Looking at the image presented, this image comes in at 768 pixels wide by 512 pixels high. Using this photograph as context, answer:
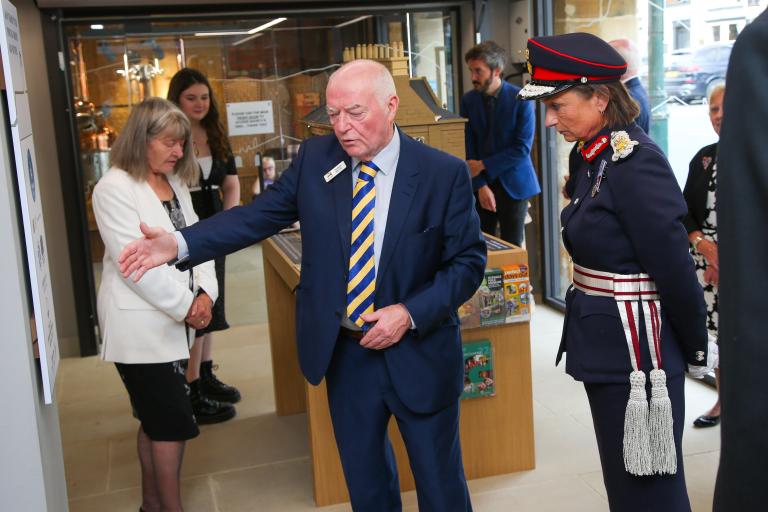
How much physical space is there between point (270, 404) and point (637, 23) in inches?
122

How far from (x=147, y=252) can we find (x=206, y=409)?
2448mm

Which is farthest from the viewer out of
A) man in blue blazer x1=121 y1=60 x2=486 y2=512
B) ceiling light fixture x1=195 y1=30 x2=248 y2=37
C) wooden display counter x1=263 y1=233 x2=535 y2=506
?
ceiling light fixture x1=195 y1=30 x2=248 y2=37

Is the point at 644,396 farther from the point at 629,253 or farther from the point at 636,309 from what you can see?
the point at 629,253

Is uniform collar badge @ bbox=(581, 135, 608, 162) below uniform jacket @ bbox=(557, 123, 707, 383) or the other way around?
the other way around

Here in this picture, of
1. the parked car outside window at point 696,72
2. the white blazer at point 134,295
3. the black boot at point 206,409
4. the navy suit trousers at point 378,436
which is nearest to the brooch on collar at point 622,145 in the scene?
the navy suit trousers at point 378,436

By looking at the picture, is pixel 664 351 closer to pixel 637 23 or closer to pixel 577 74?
pixel 577 74

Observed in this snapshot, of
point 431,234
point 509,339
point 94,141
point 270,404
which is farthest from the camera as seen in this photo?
point 94,141

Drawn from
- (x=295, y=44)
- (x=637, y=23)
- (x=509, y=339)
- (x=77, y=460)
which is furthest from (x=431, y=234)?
(x=295, y=44)

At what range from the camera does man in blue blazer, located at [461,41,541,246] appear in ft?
17.9

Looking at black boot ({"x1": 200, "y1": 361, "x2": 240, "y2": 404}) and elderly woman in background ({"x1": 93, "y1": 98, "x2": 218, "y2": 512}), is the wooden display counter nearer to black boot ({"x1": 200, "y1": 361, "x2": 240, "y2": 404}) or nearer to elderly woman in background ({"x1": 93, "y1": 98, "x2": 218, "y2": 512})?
elderly woman in background ({"x1": 93, "y1": 98, "x2": 218, "y2": 512})

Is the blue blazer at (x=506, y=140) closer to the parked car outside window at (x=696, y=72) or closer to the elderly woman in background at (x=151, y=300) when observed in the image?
the parked car outside window at (x=696, y=72)

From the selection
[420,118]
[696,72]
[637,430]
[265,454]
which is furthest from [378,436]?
[696,72]

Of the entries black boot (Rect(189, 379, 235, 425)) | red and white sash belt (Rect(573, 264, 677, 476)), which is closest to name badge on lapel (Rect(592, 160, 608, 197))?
red and white sash belt (Rect(573, 264, 677, 476))

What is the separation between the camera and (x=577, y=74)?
2410 mm
